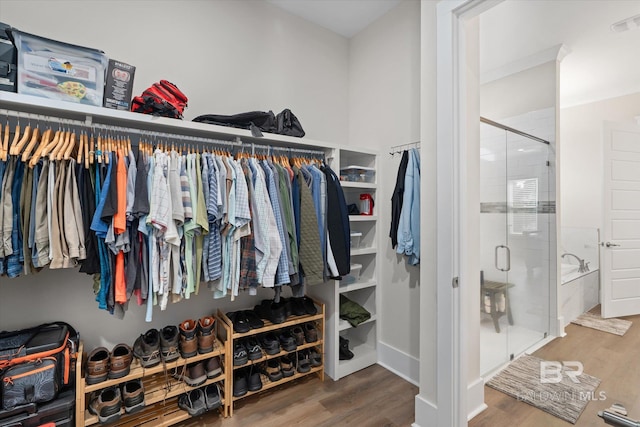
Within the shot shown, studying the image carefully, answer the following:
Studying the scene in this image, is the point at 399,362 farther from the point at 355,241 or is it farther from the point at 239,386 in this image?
the point at 239,386

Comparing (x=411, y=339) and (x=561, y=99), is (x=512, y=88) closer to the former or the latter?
(x=561, y=99)

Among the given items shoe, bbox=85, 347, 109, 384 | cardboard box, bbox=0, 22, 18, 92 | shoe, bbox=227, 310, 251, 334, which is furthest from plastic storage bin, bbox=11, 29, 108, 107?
shoe, bbox=227, 310, 251, 334

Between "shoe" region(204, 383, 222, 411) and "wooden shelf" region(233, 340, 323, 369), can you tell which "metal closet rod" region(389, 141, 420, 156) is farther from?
"shoe" region(204, 383, 222, 411)

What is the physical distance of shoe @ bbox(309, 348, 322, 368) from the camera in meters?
2.12

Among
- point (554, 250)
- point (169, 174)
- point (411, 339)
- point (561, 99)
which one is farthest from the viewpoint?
point (554, 250)

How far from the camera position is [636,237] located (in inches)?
60.2

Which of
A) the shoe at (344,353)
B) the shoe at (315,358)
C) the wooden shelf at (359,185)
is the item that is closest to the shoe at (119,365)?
the shoe at (315,358)

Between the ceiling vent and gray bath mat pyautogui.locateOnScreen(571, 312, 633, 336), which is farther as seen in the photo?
the ceiling vent

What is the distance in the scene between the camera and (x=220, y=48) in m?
2.13

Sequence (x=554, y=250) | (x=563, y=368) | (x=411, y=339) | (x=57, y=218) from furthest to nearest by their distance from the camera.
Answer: (x=554, y=250)
(x=411, y=339)
(x=563, y=368)
(x=57, y=218)

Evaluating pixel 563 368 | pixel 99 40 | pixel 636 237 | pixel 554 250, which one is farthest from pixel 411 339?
pixel 99 40

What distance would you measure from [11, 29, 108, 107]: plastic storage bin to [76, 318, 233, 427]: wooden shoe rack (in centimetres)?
128

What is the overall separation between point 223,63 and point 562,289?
3400 millimetres

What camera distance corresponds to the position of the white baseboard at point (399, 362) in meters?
2.17
